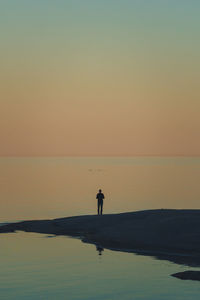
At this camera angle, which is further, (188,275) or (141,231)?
(141,231)

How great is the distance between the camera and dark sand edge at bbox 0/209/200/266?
44.8 metres

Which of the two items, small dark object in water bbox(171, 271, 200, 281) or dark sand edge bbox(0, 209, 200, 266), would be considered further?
dark sand edge bbox(0, 209, 200, 266)

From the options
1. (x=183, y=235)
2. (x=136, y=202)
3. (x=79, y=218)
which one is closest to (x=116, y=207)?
(x=136, y=202)

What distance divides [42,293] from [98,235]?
18.1 metres

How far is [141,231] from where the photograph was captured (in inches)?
1984

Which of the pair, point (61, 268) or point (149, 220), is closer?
point (61, 268)

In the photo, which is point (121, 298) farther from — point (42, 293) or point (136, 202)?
point (136, 202)

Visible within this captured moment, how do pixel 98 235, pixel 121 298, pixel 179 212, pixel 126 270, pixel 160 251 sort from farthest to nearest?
pixel 179 212 → pixel 98 235 → pixel 160 251 → pixel 126 270 → pixel 121 298

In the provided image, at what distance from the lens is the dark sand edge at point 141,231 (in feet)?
147

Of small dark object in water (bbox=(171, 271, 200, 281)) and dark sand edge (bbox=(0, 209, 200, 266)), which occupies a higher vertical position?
dark sand edge (bbox=(0, 209, 200, 266))

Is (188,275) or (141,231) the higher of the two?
(141,231)

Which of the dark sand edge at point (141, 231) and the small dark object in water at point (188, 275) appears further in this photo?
the dark sand edge at point (141, 231)

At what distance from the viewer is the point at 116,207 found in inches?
3733

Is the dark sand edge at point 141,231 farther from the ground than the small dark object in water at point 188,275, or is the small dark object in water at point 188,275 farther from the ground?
the dark sand edge at point 141,231
